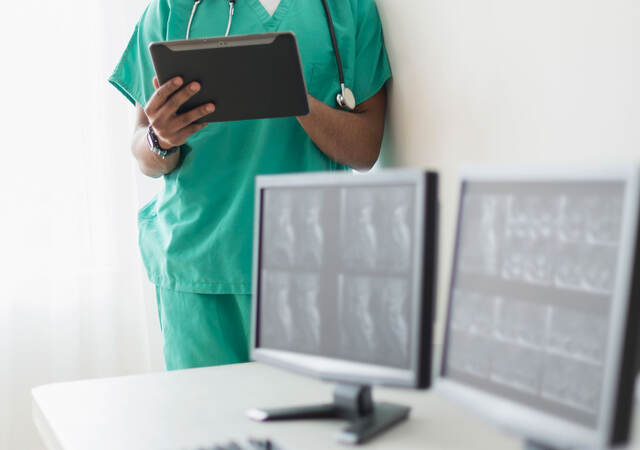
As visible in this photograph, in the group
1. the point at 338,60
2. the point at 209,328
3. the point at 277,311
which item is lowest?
the point at 209,328

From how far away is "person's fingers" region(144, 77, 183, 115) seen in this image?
110 centimetres

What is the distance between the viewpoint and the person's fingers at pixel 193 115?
3.71 feet

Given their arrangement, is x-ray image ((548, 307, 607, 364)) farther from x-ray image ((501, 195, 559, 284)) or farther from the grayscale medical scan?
the grayscale medical scan

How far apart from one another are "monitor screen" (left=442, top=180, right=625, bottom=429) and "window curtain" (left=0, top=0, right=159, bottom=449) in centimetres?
151

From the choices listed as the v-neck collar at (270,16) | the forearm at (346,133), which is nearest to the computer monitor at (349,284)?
the forearm at (346,133)

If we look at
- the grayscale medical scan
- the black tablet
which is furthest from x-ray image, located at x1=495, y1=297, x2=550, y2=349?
the black tablet

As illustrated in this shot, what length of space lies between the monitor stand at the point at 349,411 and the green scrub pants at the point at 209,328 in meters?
0.43

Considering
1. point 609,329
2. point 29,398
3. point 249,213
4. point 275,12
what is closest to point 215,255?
point 249,213

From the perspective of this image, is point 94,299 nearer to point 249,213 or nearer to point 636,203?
point 249,213

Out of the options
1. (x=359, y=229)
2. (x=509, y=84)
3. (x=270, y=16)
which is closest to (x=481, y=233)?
(x=359, y=229)

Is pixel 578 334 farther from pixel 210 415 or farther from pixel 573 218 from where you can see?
pixel 210 415

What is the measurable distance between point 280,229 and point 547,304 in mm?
377

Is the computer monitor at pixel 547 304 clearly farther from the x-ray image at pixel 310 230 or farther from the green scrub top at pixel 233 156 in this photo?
the green scrub top at pixel 233 156

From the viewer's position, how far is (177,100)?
1122 millimetres
